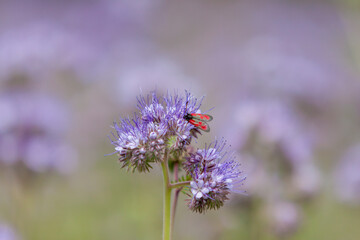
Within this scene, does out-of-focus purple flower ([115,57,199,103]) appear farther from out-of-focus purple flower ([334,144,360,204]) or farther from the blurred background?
out-of-focus purple flower ([334,144,360,204])

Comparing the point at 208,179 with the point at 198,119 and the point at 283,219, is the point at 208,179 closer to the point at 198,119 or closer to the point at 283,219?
the point at 198,119

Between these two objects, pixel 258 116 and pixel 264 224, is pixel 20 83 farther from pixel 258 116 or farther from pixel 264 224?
pixel 264 224

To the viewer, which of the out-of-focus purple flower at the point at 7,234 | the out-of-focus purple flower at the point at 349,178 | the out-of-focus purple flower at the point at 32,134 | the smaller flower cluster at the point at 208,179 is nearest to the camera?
the smaller flower cluster at the point at 208,179

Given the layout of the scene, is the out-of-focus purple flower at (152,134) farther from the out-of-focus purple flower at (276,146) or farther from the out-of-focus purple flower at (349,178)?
the out-of-focus purple flower at (349,178)

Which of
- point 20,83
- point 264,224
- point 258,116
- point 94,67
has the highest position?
point 94,67

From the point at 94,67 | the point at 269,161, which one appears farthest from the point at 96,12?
the point at 269,161

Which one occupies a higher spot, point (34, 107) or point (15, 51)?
point (15, 51)

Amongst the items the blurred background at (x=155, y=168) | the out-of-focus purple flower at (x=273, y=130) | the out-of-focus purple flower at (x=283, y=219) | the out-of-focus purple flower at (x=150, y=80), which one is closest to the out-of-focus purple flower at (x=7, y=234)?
the blurred background at (x=155, y=168)
